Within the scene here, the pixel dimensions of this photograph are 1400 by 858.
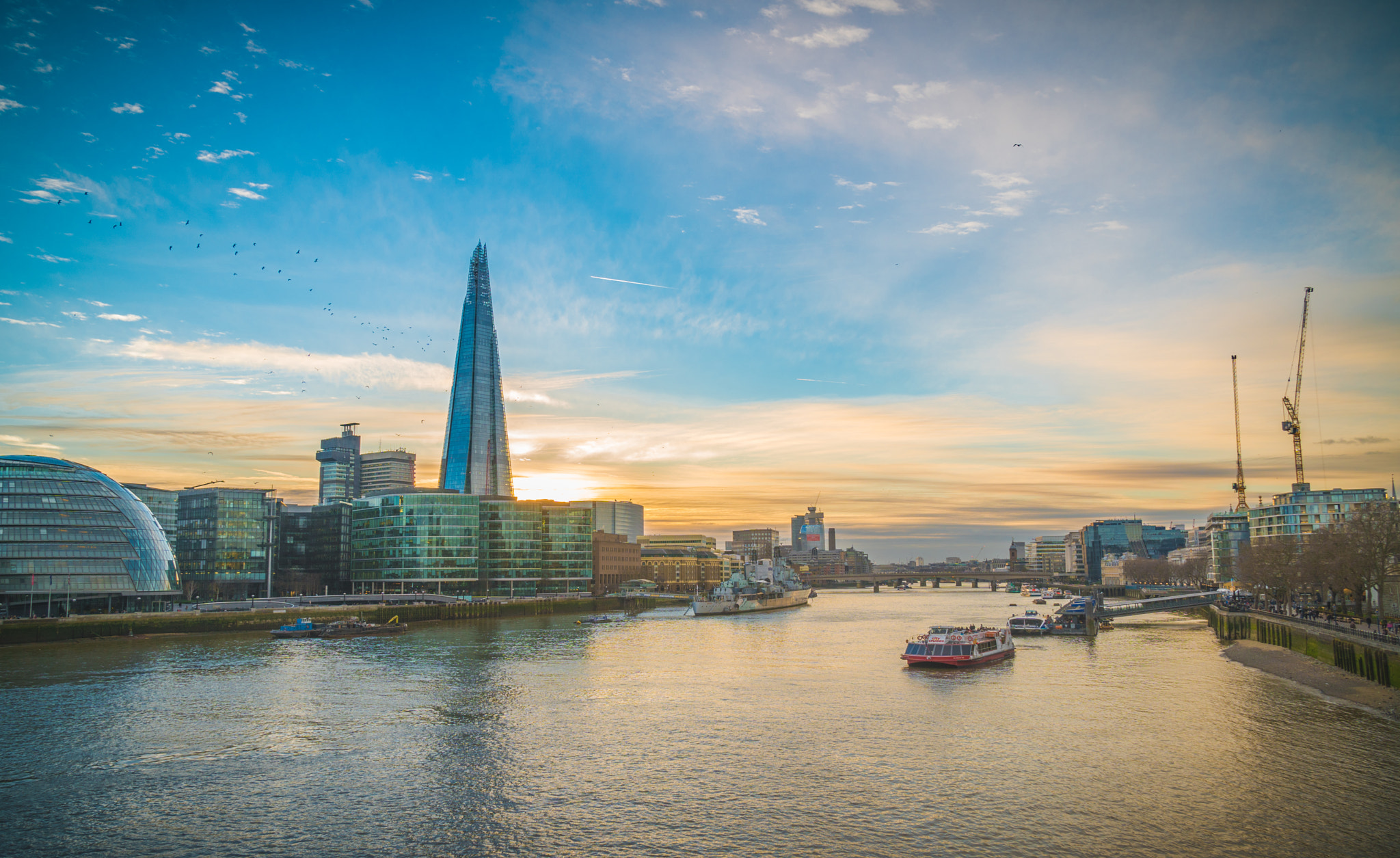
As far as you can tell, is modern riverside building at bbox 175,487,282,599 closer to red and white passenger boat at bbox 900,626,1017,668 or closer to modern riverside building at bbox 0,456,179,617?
modern riverside building at bbox 0,456,179,617

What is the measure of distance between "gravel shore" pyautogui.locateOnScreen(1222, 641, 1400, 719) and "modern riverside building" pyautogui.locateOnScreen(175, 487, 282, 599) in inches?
7328

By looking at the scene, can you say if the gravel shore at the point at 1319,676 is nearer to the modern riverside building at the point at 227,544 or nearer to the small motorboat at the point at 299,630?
the small motorboat at the point at 299,630

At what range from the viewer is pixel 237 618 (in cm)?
11462

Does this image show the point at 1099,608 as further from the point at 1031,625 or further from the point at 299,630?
the point at 299,630

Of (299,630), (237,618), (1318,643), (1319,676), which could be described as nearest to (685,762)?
(1319,676)

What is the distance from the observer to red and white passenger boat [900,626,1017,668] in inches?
2953

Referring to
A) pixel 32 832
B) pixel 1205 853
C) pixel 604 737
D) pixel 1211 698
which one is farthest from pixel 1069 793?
pixel 32 832

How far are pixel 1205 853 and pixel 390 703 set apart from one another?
4732 cm

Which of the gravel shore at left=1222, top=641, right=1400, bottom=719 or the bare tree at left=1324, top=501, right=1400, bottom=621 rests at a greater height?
the bare tree at left=1324, top=501, right=1400, bottom=621

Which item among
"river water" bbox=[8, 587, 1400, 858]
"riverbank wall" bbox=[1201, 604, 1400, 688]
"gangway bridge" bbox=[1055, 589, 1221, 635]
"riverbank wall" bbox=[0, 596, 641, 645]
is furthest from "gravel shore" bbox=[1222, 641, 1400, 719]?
"riverbank wall" bbox=[0, 596, 641, 645]

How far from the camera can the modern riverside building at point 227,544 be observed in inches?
7510

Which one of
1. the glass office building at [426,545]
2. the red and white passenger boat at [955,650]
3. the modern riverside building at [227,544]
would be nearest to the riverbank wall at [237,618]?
the glass office building at [426,545]

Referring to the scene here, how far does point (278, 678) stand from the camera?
2645 inches

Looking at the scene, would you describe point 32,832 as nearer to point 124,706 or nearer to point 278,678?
point 124,706
